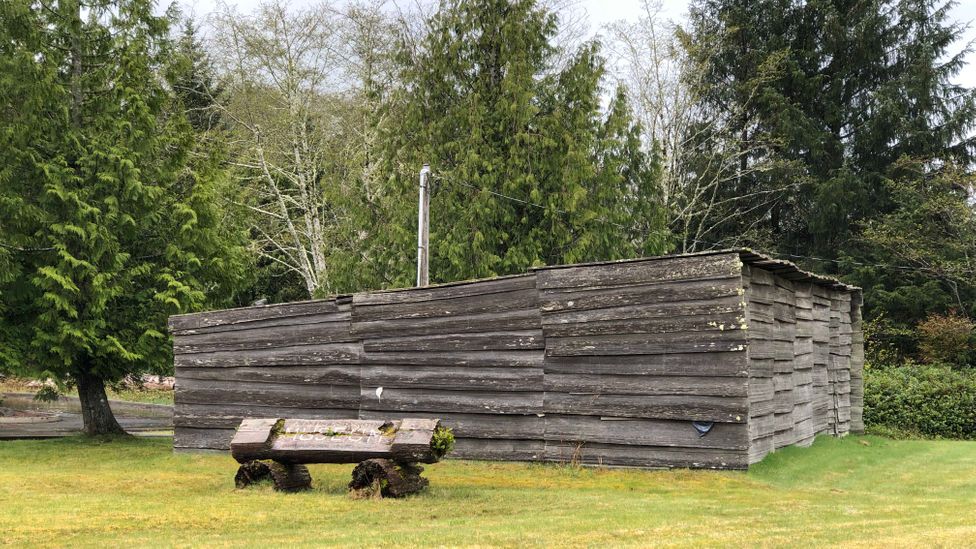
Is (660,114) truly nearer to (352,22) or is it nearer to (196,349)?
(352,22)

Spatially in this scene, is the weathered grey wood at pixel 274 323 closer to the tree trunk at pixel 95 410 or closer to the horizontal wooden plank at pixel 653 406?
the horizontal wooden plank at pixel 653 406

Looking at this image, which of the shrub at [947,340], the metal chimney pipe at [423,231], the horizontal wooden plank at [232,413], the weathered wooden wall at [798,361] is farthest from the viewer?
the shrub at [947,340]

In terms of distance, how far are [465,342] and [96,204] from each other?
9156 mm

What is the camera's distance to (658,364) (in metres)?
13.2

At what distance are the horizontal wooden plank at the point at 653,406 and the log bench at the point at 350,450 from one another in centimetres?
319

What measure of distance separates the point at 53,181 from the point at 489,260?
8863 millimetres

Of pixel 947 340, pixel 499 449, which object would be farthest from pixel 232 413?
pixel 947 340

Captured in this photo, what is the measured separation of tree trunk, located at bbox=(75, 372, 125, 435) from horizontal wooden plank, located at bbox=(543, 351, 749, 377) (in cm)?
1124

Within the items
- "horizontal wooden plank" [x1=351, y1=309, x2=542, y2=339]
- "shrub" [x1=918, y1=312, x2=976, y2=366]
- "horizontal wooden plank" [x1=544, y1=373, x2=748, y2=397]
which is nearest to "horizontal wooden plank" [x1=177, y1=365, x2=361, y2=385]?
"horizontal wooden plank" [x1=351, y1=309, x2=542, y2=339]

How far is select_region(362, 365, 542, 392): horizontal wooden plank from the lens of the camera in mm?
14164

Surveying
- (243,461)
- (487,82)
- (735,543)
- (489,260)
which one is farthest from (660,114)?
(735,543)

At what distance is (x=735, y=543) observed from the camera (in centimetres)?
779

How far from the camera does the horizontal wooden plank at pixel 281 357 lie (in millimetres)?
15789

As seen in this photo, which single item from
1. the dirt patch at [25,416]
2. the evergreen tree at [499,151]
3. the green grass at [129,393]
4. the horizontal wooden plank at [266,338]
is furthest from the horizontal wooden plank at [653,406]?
the green grass at [129,393]
